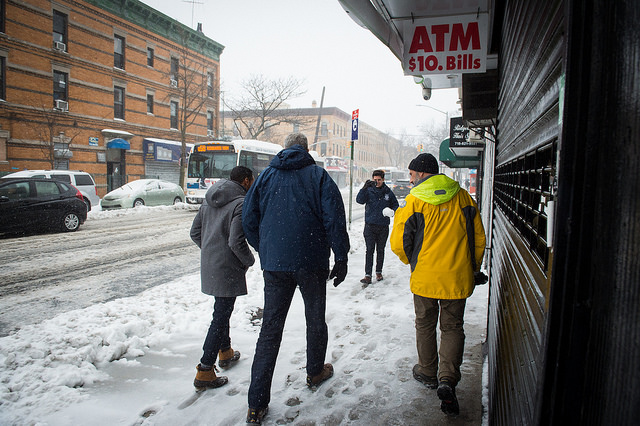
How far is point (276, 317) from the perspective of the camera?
10.4 ft

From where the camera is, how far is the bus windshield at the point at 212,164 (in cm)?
2041

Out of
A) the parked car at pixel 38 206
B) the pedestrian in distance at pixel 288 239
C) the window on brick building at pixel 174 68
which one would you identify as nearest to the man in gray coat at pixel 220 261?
the pedestrian in distance at pixel 288 239

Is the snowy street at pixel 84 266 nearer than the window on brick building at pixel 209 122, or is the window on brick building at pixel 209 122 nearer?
the snowy street at pixel 84 266

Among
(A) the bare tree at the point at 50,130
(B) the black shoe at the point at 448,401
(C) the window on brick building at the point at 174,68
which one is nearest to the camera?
(B) the black shoe at the point at 448,401

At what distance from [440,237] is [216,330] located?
2.08 m

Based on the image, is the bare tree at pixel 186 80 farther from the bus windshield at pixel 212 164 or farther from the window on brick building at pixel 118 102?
the bus windshield at pixel 212 164

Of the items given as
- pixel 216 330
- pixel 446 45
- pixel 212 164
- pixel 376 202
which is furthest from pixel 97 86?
pixel 216 330

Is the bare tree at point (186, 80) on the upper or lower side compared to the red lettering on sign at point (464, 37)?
upper

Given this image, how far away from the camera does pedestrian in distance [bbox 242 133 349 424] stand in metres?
3.14

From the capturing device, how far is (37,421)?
2.96 m

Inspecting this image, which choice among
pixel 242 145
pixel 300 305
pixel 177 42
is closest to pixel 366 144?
pixel 177 42

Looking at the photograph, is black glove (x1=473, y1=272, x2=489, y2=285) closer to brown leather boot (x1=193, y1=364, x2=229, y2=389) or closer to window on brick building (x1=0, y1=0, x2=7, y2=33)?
brown leather boot (x1=193, y1=364, x2=229, y2=389)

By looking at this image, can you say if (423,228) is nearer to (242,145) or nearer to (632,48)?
(632,48)

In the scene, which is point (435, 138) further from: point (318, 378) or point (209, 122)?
point (318, 378)
